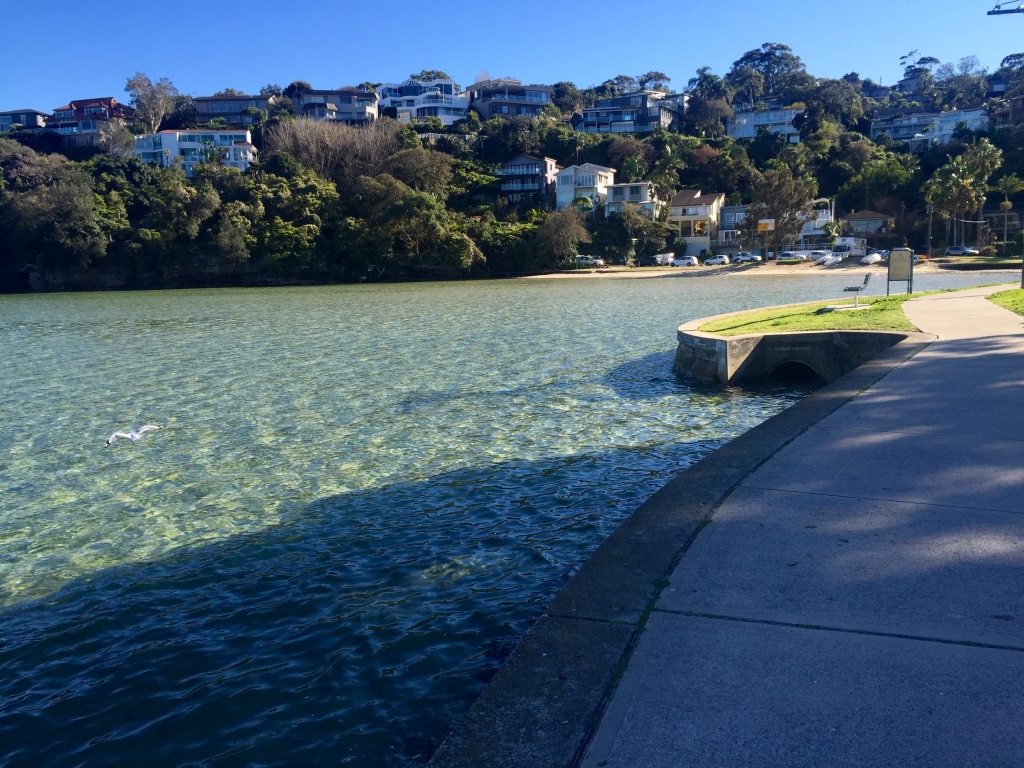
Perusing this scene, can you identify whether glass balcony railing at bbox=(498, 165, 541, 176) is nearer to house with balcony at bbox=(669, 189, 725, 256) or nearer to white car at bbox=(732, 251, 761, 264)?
house with balcony at bbox=(669, 189, 725, 256)

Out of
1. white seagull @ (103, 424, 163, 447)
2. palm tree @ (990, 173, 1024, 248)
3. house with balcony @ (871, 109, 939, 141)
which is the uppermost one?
house with balcony @ (871, 109, 939, 141)

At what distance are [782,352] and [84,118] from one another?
463 feet

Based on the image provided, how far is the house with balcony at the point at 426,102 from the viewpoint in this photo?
13450 centimetres

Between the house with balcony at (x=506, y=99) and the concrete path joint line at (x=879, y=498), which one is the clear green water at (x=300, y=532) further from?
the house with balcony at (x=506, y=99)

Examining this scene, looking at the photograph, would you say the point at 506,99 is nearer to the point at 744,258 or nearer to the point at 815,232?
the point at 815,232

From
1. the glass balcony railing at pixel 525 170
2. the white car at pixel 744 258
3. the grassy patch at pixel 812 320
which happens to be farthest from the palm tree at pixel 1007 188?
the grassy patch at pixel 812 320

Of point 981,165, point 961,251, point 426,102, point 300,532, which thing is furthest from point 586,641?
point 426,102

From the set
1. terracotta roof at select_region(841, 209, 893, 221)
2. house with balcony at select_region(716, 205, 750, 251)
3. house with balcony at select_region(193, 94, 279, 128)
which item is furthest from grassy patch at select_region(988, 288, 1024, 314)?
house with balcony at select_region(193, 94, 279, 128)

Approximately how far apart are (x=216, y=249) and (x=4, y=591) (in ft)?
230

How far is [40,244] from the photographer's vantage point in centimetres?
7288

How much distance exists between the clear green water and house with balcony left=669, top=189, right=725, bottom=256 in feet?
234

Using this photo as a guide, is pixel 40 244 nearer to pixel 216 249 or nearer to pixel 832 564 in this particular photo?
pixel 216 249

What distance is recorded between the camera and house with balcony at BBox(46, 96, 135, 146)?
388ft

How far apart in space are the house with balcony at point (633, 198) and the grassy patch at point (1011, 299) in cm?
6479
